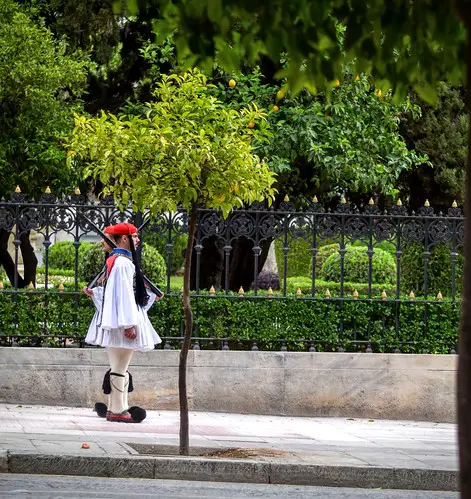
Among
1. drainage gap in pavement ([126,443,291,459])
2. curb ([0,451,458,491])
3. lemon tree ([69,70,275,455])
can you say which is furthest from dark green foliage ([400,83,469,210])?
curb ([0,451,458,491])

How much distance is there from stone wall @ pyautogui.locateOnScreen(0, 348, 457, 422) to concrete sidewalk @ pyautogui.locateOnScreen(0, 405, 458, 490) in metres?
0.16

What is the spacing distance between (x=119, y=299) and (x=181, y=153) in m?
2.33

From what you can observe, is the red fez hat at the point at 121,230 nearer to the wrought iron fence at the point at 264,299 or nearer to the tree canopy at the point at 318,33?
the wrought iron fence at the point at 264,299

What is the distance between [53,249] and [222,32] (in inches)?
1344

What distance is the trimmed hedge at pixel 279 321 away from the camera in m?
13.5

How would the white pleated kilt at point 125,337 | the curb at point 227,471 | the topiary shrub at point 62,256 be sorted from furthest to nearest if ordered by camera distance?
the topiary shrub at point 62,256 < the white pleated kilt at point 125,337 < the curb at point 227,471

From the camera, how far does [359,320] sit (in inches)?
554

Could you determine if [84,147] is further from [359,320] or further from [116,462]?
[359,320]

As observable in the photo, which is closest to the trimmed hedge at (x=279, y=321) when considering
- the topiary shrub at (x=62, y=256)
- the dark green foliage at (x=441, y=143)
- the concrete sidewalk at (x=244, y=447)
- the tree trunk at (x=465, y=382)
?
the concrete sidewalk at (x=244, y=447)

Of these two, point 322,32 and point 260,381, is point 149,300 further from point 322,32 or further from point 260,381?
point 322,32

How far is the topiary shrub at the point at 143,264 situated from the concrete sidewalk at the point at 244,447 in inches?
88.9

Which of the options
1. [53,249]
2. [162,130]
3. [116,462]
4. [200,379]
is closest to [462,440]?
[116,462]

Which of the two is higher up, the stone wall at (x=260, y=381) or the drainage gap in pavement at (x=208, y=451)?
the stone wall at (x=260, y=381)

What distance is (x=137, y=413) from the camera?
1248 centimetres
